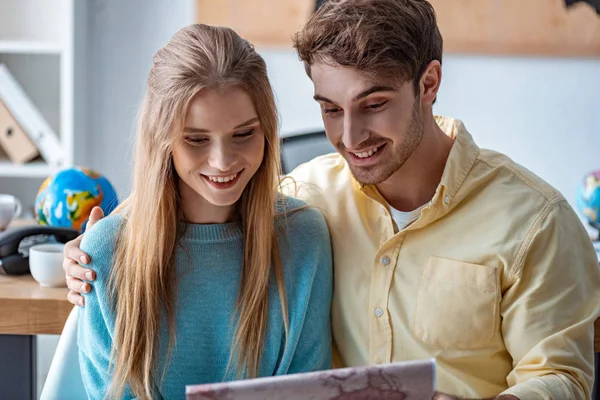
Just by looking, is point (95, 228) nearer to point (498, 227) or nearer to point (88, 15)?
point (498, 227)

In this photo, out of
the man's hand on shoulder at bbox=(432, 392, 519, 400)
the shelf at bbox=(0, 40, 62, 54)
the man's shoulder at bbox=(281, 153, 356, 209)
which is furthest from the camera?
the shelf at bbox=(0, 40, 62, 54)

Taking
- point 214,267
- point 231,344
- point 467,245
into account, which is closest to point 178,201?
point 214,267

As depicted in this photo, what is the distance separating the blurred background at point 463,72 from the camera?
327cm

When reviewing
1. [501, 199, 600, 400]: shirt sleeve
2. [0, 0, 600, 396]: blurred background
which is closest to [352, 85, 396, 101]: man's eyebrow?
[501, 199, 600, 400]: shirt sleeve

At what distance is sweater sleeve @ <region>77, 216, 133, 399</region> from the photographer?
1.36 meters

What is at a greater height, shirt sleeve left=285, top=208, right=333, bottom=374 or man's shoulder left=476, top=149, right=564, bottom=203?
man's shoulder left=476, top=149, right=564, bottom=203

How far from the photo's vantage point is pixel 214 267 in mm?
1419

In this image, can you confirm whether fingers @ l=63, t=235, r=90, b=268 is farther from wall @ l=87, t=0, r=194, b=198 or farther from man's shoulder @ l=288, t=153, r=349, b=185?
wall @ l=87, t=0, r=194, b=198

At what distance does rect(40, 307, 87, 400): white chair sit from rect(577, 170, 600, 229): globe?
1.55 m

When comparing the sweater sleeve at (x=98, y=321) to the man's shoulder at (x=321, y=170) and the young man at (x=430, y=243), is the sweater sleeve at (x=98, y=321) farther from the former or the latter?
the man's shoulder at (x=321, y=170)

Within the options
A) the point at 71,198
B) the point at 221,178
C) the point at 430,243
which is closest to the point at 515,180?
the point at 430,243

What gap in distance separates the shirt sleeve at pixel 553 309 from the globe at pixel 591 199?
1040 millimetres

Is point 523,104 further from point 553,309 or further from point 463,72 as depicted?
point 553,309

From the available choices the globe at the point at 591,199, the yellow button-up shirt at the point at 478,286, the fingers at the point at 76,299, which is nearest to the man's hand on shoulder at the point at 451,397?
the yellow button-up shirt at the point at 478,286
